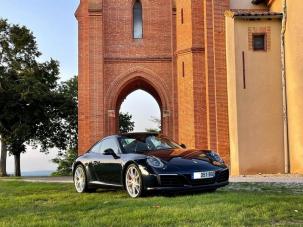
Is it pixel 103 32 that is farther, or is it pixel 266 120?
pixel 103 32

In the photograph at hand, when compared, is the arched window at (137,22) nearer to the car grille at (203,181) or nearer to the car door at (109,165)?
the car door at (109,165)

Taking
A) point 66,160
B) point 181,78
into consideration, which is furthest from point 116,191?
point 66,160

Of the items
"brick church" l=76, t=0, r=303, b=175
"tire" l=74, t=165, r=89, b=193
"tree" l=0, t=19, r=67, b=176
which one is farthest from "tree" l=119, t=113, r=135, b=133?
"tire" l=74, t=165, r=89, b=193

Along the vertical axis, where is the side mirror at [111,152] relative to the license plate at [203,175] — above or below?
above

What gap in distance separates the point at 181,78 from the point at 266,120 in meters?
7.34

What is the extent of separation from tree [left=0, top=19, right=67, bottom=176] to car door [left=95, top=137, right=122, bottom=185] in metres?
23.8

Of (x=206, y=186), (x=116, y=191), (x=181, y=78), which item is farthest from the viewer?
(x=181, y=78)

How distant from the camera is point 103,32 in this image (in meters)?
27.1

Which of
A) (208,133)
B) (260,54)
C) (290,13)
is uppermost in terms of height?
(290,13)

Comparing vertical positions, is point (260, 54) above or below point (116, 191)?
above

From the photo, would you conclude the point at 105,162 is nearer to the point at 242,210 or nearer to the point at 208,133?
the point at 242,210

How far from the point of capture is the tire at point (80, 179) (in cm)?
1127

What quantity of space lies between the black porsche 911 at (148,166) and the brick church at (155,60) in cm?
1132

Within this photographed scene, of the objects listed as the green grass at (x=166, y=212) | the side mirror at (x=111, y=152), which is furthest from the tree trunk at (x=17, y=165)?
the green grass at (x=166, y=212)
